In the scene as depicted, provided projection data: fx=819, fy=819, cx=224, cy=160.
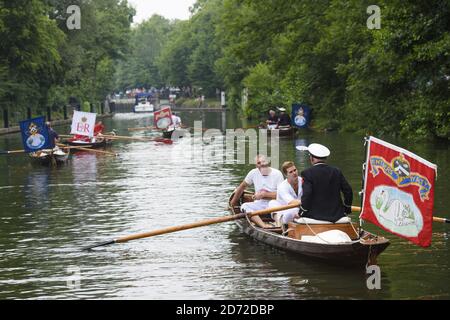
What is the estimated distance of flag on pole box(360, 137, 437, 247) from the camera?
12039mm

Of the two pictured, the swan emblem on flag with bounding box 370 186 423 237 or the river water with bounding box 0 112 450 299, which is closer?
the swan emblem on flag with bounding box 370 186 423 237

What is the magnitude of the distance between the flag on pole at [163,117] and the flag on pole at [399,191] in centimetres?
4029

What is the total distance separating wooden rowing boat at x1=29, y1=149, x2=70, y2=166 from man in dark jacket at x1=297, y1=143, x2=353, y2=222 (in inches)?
816

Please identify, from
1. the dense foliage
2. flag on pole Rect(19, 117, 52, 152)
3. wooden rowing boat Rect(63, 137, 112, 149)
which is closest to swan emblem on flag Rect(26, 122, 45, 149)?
flag on pole Rect(19, 117, 52, 152)

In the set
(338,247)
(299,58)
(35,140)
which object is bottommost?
(338,247)

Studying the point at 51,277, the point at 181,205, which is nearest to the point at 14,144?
the point at 181,205

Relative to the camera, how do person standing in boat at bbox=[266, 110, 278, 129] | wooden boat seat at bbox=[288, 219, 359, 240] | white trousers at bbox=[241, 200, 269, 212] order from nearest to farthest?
wooden boat seat at bbox=[288, 219, 359, 240] → white trousers at bbox=[241, 200, 269, 212] → person standing in boat at bbox=[266, 110, 278, 129]

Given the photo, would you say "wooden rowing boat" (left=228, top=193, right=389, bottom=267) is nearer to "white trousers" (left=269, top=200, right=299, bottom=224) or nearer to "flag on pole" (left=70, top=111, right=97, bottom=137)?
"white trousers" (left=269, top=200, right=299, bottom=224)

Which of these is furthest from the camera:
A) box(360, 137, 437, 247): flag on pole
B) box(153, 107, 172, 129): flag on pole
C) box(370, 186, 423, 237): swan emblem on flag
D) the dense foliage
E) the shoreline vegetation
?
the dense foliage

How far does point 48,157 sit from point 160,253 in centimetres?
1803

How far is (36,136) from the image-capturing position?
3225 centimetres

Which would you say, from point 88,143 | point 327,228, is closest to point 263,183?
point 327,228

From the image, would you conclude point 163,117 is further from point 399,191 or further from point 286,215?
point 399,191

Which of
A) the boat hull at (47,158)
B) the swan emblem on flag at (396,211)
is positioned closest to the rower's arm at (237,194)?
the swan emblem on flag at (396,211)
